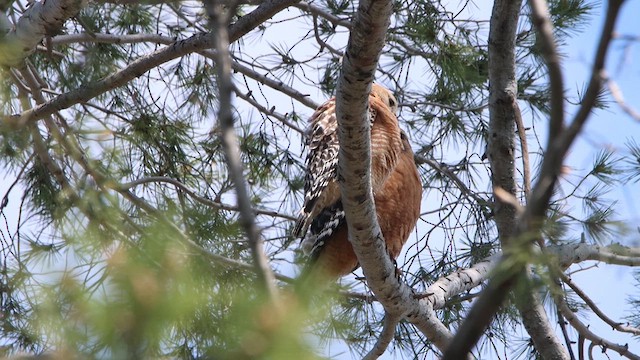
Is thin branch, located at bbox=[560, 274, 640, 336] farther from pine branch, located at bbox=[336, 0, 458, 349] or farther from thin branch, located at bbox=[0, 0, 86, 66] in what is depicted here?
thin branch, located at bbox=[0, 0, 86, 66]

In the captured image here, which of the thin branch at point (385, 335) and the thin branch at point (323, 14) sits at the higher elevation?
the thin branch at point (323, 14)

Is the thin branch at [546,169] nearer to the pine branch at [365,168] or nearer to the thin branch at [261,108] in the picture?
the pine branch at [365,168]

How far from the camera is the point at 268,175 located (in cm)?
500

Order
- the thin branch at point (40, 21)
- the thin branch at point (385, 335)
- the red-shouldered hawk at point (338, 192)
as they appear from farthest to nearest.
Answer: the red-shouldered hawk at point (338, 192), the thin branch at point (385, 335), the thin branch at point (40, 21)

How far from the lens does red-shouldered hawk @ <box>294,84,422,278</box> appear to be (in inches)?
161

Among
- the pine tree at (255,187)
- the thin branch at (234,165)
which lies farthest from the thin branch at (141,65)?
the thin branch at (234,165)

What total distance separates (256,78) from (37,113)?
4.69ft

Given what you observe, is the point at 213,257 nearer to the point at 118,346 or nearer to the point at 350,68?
the point at 350,68

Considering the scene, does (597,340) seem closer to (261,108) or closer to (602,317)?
(602,317)

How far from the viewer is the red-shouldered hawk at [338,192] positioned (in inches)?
161

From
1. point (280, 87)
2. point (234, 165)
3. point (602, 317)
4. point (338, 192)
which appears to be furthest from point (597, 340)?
point (234, 165)

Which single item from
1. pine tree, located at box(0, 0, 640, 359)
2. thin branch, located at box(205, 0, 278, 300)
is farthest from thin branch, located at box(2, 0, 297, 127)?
thin branch, located at box(205, 0, 278, 300)

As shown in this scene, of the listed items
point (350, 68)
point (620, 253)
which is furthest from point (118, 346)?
point (620, 253)

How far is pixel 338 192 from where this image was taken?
410cm
